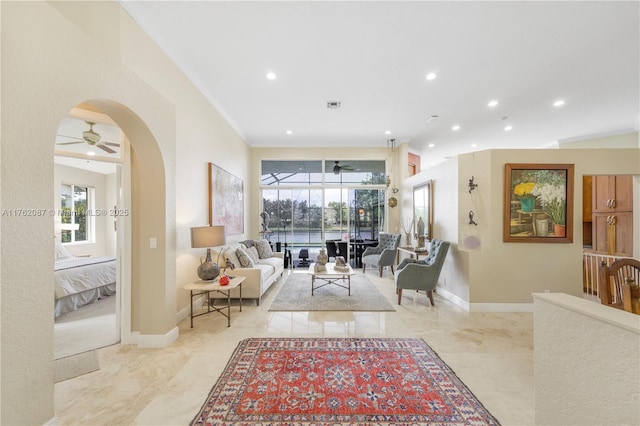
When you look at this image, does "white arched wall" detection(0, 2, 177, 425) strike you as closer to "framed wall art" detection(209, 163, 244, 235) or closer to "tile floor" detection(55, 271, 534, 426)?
"tile floor" detection(55, 271, 534, 426)

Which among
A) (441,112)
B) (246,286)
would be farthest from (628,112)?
(246,286)

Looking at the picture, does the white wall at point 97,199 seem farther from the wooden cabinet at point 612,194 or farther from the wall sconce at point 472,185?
the wooden cabinet at point 612,194

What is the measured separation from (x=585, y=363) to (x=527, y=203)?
11.3 feet

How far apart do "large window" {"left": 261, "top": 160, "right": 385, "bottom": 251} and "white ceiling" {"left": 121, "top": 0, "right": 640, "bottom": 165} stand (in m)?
1.81

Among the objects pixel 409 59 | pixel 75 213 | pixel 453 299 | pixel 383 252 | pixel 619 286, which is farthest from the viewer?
pixel 75 213

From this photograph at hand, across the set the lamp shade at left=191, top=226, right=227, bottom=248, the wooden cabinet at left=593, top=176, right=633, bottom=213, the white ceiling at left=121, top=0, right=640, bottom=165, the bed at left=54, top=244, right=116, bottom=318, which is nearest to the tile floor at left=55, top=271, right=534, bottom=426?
the lamp shade at left=191, top=226, right=227, bottom=248

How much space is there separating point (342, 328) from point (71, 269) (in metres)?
4.22

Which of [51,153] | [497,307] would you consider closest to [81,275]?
[51,153]

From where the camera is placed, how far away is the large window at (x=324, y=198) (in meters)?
7.08

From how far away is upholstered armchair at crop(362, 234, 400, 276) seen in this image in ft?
19.8

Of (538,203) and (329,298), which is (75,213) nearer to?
(329,298)

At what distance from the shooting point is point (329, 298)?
439 cm

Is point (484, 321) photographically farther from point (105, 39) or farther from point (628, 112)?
point (105, 39)

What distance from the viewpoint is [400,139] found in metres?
6.54
